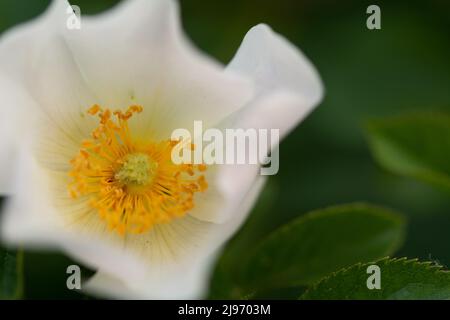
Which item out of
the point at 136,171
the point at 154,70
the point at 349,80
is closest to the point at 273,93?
the point at 154,70

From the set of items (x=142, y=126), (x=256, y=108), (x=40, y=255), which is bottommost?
(x=40, y=255)

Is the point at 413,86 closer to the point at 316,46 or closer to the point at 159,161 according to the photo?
the point at 316,46

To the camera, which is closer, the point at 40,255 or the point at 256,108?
the point at 256,108

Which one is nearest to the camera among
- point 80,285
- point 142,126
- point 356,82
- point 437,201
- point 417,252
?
point 80,285

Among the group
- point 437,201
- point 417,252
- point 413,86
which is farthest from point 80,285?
point 413,86

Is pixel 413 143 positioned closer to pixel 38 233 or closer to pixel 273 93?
pixel 273 93

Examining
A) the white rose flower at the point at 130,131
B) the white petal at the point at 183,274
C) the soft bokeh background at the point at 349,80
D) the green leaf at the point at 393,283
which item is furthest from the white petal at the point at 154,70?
the soft bokeh background at the point at 349,80
